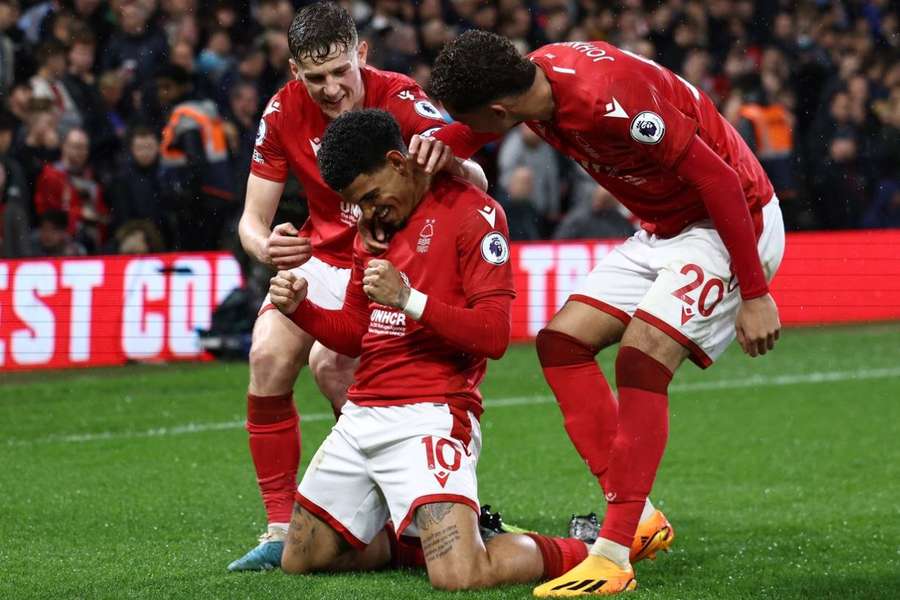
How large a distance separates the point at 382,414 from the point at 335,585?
60 cm

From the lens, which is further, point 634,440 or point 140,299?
point 140,299

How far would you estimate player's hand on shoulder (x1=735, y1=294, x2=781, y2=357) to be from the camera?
4.91 m

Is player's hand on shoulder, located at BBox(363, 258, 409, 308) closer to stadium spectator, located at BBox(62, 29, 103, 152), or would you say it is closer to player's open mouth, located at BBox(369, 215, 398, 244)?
player's open mouth, located at BBox(369, 215, 398, 244)

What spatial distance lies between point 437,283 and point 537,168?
9.31 m

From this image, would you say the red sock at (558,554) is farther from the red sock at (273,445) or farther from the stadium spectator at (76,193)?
the stadium spectator at (76,193)

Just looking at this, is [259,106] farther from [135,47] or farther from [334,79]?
[334,79]

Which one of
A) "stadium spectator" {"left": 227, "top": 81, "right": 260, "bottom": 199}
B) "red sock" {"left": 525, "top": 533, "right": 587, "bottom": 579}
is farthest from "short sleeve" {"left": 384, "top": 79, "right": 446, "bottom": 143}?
"stadium spectator" {"left": 227, "top": 81, "right": 260, "bottom": 199}

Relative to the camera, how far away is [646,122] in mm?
4812

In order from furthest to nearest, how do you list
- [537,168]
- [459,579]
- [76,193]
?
[537,168] < [76,193] < [459,579]

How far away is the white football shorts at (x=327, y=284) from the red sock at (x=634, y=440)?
1336mm

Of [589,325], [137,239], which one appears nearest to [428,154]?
Result: [589,325]

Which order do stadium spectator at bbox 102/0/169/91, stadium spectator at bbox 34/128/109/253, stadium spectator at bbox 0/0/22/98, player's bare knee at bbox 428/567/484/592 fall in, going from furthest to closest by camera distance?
stadium spectator at bbox 102/0/169/91 → stadium spectator at bbox 0/0/22/98 → stadium spectator at bbox 34/128/109/253 → player's bare knee at bbox 428/567/484/592

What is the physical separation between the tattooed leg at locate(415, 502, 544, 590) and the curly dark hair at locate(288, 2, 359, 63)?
171 cm

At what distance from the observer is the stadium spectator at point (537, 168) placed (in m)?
14.2
